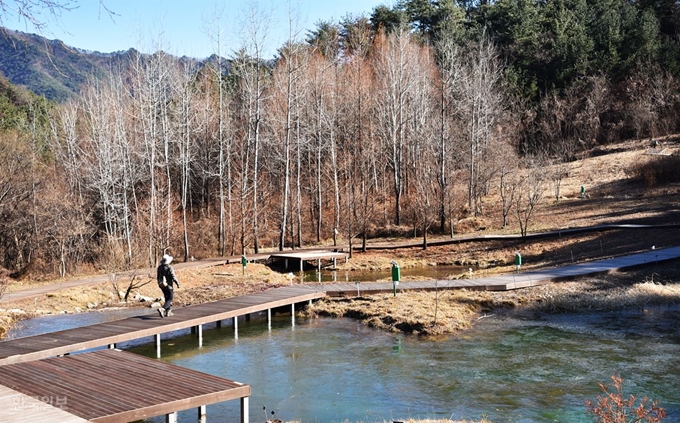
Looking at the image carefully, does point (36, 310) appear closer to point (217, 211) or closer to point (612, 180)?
point (217, 211)

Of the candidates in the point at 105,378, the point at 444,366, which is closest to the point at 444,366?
the point at 444,366

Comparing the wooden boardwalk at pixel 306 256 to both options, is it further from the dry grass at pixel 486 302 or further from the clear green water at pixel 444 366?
the clear green water at pixel 444 366

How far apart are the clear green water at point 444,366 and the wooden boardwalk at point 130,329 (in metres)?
0.68

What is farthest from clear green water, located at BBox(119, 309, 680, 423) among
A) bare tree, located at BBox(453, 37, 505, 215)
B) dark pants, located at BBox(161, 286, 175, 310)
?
bare tree, located at BBox(453, 37, 505, 215)

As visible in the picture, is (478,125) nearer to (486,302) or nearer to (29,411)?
(486,302)

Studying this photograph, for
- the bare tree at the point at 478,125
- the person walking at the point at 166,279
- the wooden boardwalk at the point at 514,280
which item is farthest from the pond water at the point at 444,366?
the bare tree at the point at 478,125

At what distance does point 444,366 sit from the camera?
42.1ft

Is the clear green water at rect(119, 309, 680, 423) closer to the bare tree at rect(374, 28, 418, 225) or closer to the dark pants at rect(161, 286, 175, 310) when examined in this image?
the dark pants at rect(161, 286, 175, 310)

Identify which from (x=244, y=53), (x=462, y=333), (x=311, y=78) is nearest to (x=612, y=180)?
(x=311, y=78)

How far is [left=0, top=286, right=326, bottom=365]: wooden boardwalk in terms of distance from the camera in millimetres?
12266

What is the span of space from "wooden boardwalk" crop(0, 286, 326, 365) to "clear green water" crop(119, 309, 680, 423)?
Result: 680mm

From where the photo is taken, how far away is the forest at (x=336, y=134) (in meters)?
30.4

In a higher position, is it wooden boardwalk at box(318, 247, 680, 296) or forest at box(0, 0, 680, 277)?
forest at box(0, 0, 680, 277)

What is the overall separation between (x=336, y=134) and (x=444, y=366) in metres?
29.6
